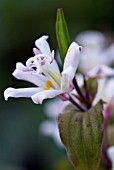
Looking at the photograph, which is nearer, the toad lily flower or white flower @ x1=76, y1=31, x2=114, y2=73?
the toad lily flower

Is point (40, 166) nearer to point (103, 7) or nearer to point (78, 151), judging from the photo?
point (103, 7)

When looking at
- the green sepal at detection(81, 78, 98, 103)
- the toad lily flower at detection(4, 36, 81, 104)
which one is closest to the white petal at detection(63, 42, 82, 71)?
the toad lily flower at detection(4, 36, 81, 104)

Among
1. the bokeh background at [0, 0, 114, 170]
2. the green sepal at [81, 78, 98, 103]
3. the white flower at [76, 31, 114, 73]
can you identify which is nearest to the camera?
the green sepal at [81, 78, 98, 103]

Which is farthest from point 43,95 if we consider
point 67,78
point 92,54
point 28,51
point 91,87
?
point 28,51

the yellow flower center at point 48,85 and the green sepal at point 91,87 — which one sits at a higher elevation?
the yellow flower center at point 48,85

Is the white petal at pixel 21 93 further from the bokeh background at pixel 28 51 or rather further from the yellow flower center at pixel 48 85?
the bokeh background at pixel 28 51

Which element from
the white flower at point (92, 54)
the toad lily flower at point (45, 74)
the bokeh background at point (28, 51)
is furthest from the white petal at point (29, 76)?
the bokeh background at point (28, 51)

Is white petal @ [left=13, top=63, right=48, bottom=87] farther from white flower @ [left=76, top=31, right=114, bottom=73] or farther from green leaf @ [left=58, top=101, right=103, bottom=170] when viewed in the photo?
white flower @ [left=76, top=31, right=114, bottom=73]
